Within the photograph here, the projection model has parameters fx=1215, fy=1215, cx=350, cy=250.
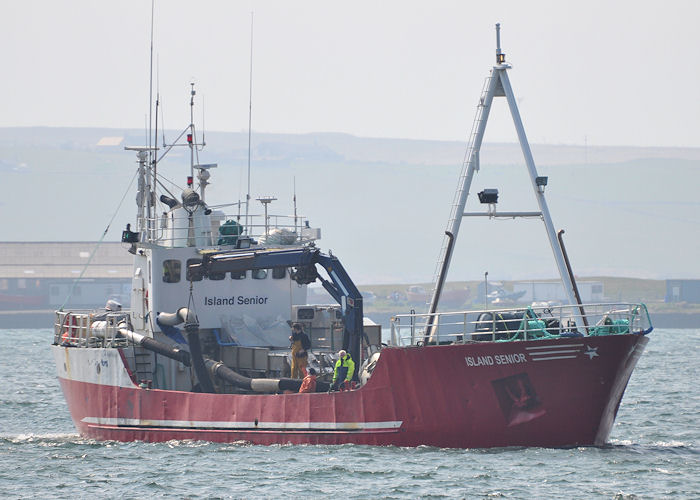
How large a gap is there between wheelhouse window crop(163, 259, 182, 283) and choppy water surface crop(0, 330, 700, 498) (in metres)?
4.58

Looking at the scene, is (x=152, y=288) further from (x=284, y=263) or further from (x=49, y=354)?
(x=49, y=354)

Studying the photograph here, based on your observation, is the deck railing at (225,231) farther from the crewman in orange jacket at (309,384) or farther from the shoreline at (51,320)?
the shoreline at (51,320)

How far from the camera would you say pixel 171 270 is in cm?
3241

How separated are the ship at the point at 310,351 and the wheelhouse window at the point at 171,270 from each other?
0.04 m

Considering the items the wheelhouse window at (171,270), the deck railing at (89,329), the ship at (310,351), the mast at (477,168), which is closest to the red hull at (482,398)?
the ship at (310,351)

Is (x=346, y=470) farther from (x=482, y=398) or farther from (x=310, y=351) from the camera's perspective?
(x=310, y=351)

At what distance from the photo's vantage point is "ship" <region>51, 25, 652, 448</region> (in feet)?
85.9

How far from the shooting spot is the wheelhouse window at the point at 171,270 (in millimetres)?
32344

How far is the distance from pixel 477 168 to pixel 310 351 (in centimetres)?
659

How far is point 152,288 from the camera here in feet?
106

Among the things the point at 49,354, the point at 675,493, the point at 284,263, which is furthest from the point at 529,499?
the point at 49,354

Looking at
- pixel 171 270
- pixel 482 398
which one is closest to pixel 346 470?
pixel 482 398

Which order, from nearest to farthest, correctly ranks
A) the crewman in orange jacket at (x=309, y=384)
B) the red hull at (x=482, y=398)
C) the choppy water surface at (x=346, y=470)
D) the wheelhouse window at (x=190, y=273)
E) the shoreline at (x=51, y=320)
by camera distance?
1. the choppy water surface at (x=346, y=470)
2. the red hull at (x=482, y=398)
3. the crewman in orange jacket at (x=309, y=384)
4. the wheelhouse window at (x=190, y=273)
5. the shoreline at (x=51, y=320)

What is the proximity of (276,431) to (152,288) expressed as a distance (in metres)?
6.17
